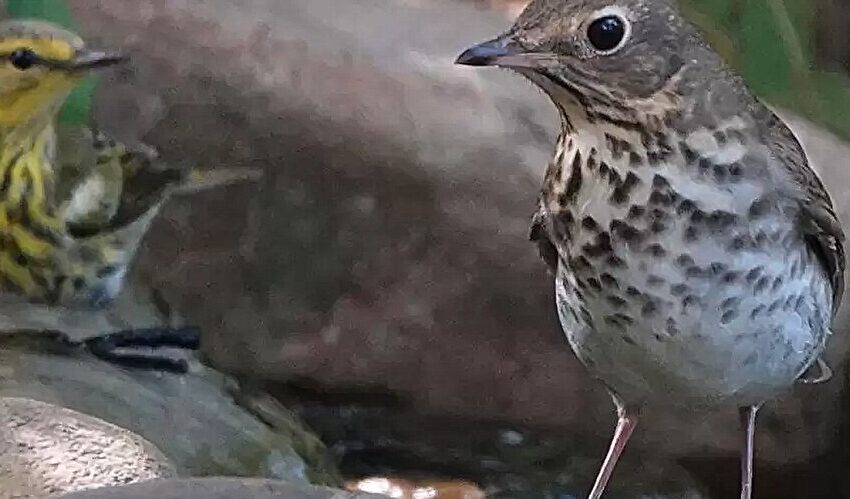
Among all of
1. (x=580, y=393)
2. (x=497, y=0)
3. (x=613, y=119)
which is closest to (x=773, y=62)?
(x=580, y=393)

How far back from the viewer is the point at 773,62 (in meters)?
2.10

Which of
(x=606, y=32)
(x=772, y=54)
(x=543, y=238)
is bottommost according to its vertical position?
(x=543, y=238)

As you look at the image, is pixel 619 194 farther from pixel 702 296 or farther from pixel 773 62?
pixel 773 62

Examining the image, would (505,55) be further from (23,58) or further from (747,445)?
(23,58)

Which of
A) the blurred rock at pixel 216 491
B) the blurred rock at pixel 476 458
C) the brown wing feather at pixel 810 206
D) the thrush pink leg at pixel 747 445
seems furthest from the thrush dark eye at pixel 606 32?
the blurred rock at pixel 476 458

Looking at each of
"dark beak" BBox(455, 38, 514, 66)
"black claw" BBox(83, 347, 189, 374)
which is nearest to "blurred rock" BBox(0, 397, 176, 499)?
"black claw" BBox(83, 347, 189, 374)

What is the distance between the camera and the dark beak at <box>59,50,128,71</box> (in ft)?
5.94

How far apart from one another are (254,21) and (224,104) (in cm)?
18

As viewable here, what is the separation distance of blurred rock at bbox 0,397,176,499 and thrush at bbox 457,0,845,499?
0.48m

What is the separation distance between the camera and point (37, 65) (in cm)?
186

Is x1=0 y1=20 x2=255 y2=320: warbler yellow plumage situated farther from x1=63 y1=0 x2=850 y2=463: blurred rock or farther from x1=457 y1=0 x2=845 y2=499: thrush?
x1=457 y1=0 x2=845 y2=499: thrush

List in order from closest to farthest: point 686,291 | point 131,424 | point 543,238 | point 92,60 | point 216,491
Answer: point 216,491 < point 686,291 < point 543,238 < point 131,424 < point 92,60

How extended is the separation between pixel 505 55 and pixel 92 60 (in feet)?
2.63

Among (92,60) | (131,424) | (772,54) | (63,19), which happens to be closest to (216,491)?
(131,424)
